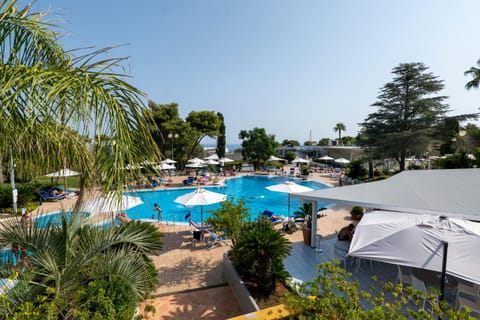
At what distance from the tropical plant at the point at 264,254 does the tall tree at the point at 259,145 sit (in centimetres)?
2682

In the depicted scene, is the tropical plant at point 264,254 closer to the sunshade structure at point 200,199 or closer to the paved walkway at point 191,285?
the paved walkway at point 191,285

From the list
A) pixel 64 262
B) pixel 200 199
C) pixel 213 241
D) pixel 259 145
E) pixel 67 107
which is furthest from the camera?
pixel 259 145

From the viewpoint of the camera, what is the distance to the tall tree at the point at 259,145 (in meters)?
31.8

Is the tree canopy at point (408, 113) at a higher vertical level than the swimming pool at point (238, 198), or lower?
higher

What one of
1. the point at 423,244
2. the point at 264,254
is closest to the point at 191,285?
the point at 264,254

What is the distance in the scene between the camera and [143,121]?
2111 millimetres

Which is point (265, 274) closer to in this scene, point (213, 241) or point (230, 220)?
point (230, 220)

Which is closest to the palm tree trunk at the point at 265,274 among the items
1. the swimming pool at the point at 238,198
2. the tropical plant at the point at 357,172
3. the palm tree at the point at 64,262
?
the palm tree at the point at 64,262

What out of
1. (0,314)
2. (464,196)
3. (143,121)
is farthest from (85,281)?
(464,196)

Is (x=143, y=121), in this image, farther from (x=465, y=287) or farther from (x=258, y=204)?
(x=258, y=204)

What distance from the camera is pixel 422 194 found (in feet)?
22.4

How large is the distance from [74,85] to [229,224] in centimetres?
535

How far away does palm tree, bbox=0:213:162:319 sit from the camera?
252 cm

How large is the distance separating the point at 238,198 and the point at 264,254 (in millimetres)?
11509
